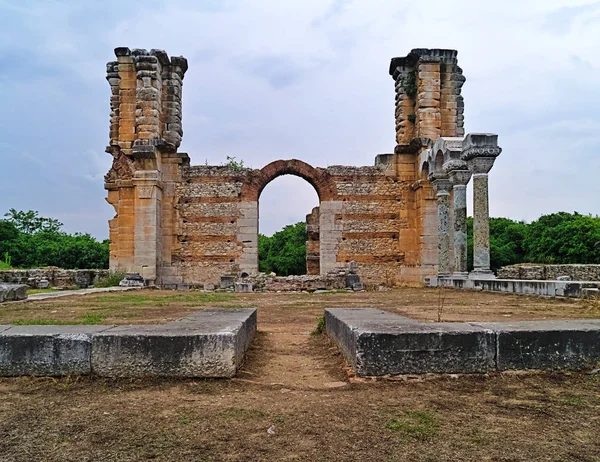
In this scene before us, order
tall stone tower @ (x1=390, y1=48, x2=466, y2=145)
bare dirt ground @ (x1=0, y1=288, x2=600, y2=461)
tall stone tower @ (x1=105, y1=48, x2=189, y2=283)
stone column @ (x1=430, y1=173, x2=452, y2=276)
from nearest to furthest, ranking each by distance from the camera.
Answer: bare dirt ground @ (x1=0, y1=288, x2=600, y2=461) < stone column @ (x1=430, y1=173, x2=452, y2=276) < tall stone tower @ (x1=105, y1=48, x2=189, y2=283) < tall stone tower @ (x1=390, y1=48, x2=466, y2=145)

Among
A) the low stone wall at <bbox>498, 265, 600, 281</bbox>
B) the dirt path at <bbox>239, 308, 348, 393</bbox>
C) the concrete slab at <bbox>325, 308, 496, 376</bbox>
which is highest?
the low stone wall at <bbox>498, 265, 600, 281</bbox>

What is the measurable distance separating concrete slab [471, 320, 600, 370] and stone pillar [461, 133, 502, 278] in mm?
10125

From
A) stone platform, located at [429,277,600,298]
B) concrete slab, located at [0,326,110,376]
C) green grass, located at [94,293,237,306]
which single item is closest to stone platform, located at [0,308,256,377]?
concrete slab, located at [0,326,110,376]

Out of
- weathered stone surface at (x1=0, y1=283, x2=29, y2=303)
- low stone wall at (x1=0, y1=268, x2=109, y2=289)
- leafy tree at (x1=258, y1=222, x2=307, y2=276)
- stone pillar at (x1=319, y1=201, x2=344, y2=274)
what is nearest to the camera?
weathered stone surface at (x1=0, y1=283, x2=29, y2=303)

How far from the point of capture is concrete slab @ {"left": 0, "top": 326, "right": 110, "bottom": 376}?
397 cm

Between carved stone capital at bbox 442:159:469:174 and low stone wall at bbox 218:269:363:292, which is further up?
carved stone capital at bbox 442:159:469:174

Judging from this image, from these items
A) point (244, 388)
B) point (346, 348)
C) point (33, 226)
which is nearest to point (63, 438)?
point (244, 388)

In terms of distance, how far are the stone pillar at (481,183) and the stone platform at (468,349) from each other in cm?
1017

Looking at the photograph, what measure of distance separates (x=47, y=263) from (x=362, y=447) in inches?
1563

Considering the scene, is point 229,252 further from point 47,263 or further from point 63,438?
point 47,263

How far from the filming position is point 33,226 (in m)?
47.7

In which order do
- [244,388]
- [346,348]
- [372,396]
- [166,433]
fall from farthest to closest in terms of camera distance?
1. [346,348]
2. [244,388]
3. [372,396]
4. [166,433]

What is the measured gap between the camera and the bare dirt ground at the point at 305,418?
8.49ft

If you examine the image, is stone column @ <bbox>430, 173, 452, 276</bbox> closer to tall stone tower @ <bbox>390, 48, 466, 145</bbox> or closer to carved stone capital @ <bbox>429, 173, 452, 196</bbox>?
carved stone capital @ <bbox>429, 173, 452, 196</bbox>
